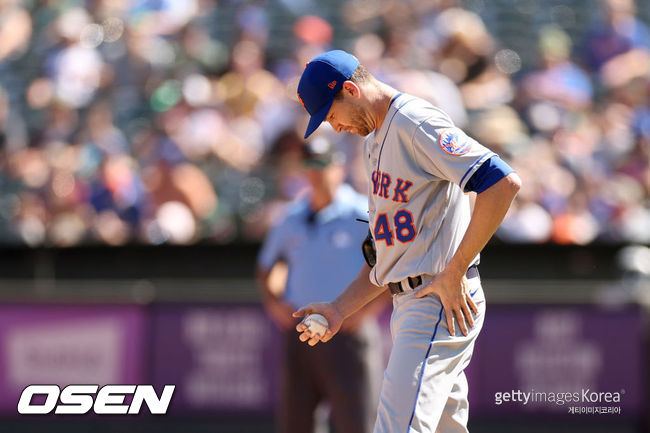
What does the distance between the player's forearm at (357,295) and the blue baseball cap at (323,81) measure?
2.35ft

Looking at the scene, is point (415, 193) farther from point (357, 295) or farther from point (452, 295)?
point (357, 295)

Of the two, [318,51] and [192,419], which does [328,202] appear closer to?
[192,419]

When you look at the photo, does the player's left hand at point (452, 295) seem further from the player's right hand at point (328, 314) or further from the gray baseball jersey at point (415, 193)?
the player's right hand at point (328, 314)

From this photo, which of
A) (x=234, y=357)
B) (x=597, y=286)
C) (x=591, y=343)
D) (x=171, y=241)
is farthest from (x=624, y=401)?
(x=171, y=241)

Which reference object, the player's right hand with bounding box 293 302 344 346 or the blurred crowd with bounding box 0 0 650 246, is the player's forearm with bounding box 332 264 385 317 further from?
the blurred crowd with bounding box 0 0 650 246

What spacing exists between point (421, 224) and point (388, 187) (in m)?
0.19

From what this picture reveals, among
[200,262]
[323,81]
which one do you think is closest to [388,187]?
[323,81]

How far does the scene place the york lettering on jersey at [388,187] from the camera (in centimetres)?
366

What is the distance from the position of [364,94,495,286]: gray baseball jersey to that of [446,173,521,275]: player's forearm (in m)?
0.14

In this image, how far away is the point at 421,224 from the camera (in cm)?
366

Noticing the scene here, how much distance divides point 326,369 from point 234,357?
255 cm

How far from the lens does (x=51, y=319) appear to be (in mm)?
8289
